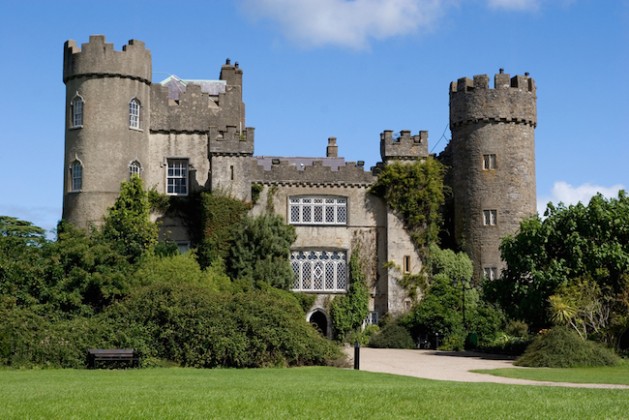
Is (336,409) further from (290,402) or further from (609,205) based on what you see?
(609,205)

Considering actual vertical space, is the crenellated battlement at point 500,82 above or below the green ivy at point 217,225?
above

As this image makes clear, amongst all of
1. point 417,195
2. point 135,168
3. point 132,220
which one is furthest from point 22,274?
point 417,195

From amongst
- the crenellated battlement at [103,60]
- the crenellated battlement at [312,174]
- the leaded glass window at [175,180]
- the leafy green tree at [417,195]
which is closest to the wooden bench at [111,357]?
the leaded glass window at [175,180]

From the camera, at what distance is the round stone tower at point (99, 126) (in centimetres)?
4088

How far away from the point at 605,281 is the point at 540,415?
19392 mm

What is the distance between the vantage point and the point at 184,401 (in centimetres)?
1515

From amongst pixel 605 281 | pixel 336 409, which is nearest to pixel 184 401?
pixel 336 409

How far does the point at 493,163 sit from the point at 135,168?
655 inches

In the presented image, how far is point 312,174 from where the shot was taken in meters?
43.0

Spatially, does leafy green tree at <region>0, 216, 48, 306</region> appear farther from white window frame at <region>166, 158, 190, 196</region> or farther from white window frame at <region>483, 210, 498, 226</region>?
white window frame at <region>483, 210, 498, 226</region>

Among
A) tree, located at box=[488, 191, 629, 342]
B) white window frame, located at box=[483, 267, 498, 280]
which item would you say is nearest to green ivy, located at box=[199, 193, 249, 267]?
white window frame, located at box=[483, 267, 498, 280]

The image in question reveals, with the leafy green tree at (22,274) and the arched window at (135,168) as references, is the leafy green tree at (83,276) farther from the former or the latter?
the arched window at (135,168)

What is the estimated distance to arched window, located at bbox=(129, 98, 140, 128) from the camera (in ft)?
137

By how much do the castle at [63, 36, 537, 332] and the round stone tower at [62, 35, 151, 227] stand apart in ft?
0.16
